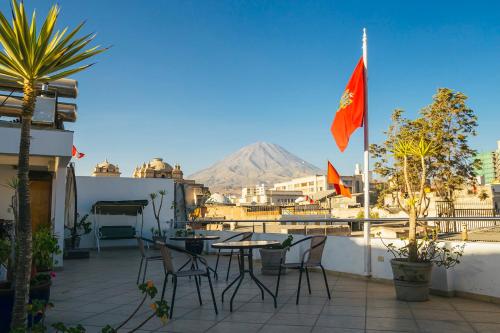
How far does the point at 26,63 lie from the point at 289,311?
386cm

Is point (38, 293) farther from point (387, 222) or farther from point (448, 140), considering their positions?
Answer: point (448, 140)

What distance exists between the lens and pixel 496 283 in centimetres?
530

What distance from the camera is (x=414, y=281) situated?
17.9 ft

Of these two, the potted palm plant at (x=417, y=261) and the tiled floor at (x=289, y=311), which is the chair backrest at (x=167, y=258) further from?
the potted palm plant at (x=417, y=261)

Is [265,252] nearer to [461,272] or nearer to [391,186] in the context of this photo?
[461,272]

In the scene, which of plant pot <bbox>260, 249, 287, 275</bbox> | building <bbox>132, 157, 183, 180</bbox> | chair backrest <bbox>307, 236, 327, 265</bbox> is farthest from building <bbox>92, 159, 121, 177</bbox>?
chair backrest <bbox>307, 236, 327, 265</bbox>

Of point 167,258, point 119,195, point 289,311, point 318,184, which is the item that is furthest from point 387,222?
point 318,184

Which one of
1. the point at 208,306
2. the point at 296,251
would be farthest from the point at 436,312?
the point at 296,251

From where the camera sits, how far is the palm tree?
2910 millimetres

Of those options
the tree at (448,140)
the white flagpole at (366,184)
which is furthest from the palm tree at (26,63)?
the tree at (448,140)

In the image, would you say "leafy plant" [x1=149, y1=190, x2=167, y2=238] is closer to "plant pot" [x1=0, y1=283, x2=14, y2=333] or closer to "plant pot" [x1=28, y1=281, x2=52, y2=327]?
"plant pot" [x1=28, y1=281, x2=52, y2=327]

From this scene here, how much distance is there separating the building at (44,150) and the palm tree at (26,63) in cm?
511

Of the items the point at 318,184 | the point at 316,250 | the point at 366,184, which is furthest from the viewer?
the point at 318,184

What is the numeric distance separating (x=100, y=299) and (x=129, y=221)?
1042cm
